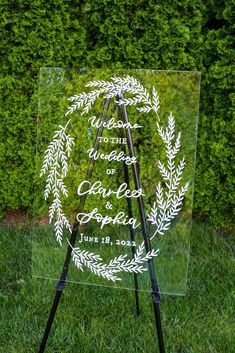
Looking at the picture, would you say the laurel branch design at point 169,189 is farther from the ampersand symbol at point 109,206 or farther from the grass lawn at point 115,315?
the grass lawn at point 115,315

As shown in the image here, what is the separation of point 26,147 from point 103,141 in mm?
1925

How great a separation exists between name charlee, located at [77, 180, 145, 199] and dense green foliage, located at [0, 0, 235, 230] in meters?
1.64

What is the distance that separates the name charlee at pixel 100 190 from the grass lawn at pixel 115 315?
85cm

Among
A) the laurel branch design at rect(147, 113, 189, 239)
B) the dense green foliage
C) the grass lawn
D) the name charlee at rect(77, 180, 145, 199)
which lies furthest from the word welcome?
the dense green foliage

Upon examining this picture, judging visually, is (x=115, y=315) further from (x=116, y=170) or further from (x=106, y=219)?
(x=116, y=170)

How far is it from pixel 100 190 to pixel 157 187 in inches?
10.3

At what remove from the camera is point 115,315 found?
310 centimetres

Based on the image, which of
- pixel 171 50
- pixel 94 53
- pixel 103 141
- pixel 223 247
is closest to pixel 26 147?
pixel 94 53

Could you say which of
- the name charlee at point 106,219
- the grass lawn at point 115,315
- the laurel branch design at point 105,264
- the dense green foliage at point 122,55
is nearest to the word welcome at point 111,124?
the name charlee at point 106,219

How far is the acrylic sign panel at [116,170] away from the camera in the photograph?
233cm

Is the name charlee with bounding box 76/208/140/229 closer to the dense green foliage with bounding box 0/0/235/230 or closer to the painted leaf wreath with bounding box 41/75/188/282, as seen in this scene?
the painted leaf wreath with bounding box 41/75/188/282

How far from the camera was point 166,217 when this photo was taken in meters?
2.37

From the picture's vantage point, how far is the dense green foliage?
12.6 ft

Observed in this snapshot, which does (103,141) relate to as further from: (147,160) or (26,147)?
(26,147)
